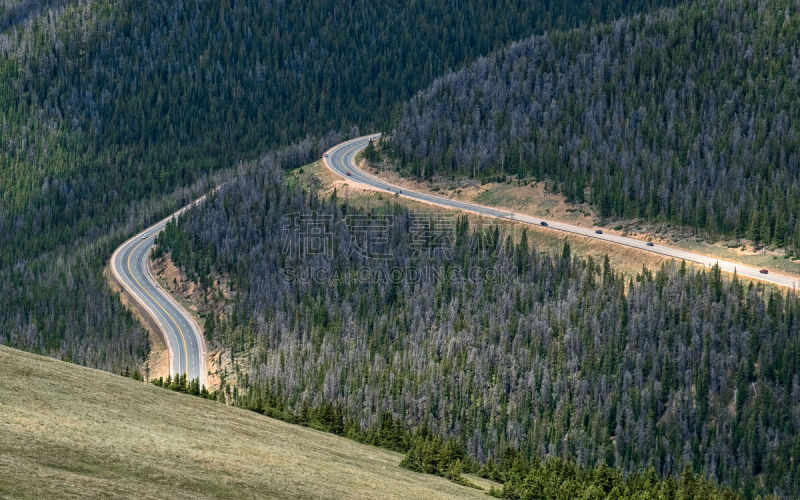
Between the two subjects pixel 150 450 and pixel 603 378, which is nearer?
pixel 150 450

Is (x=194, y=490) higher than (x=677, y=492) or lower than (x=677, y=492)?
higher

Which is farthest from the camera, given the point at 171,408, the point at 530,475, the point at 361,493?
the point at 530,475

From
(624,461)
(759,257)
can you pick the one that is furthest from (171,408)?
(759,257)

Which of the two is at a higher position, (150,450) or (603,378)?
(150,450)

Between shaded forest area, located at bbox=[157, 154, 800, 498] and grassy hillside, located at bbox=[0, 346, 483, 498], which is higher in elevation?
grassy hillside, located at bbox=[0, 346, 483, 498]

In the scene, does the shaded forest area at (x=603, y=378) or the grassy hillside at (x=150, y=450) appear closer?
the grassy hillside at (x=150, y=450)

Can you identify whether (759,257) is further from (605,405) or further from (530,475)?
(530,475)

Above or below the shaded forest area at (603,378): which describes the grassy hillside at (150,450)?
above

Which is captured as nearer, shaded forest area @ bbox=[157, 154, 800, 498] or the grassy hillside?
the grassy hillside
